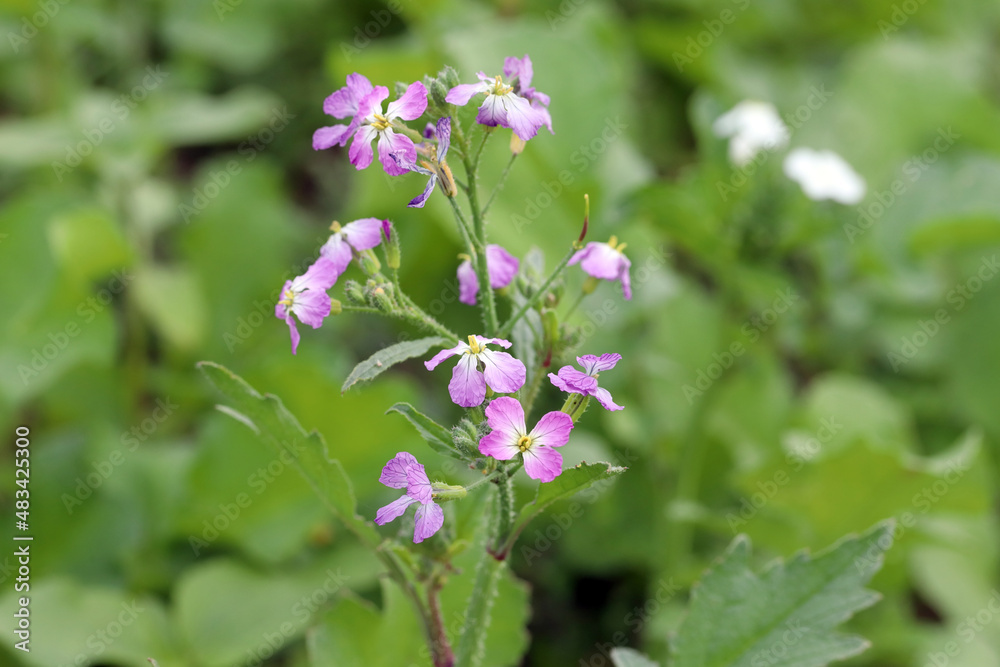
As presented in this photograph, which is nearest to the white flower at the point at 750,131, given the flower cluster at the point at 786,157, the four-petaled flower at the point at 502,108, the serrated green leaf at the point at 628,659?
the flower cluster at the point at 786,157

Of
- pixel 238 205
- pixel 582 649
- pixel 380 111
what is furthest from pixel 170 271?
pixel 380 111

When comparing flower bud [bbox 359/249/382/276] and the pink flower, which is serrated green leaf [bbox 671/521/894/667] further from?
the pink flower

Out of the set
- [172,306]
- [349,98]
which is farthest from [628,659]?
[172,306]

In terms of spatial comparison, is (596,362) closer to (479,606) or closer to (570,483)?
(570,483)

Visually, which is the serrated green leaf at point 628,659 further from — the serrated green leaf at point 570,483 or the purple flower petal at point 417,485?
the purple flower petal at point 417,485

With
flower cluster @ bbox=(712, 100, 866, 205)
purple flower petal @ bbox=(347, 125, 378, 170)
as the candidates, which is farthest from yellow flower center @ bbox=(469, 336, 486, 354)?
flower cluster @ bbox=(712, 100, 866, 205)
